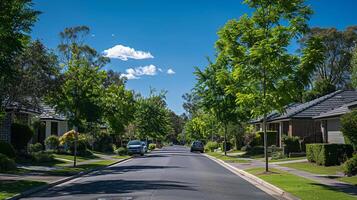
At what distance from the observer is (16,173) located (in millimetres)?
24469

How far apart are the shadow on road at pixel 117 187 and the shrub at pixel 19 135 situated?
59.8 ft

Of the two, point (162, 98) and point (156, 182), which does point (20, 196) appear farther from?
point (162, 98)

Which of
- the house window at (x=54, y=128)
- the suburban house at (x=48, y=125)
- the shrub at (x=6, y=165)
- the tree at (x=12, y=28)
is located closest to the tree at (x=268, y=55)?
the tree at (x=12, y=28)

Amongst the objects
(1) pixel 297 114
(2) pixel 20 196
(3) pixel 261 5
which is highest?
(3) pixel 261 5

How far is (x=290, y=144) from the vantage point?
41.0 m

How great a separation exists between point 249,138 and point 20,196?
140 ft

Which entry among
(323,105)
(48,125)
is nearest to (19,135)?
(48,125)

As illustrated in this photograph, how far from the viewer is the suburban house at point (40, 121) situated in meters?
36.0

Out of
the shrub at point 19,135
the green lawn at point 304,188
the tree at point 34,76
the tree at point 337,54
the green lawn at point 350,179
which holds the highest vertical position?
the tree at point 337,54

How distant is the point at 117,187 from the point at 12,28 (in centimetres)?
695

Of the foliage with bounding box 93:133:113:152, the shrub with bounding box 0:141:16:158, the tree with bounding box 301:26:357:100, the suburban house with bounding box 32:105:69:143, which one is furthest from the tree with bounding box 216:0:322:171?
the tree with bounding box 301:26:357:100

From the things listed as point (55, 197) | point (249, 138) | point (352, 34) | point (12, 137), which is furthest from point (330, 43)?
point (55, 197)

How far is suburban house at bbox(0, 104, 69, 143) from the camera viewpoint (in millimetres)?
36031

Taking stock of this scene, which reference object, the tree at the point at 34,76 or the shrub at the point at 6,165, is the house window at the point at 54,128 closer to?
the tree at the point at 34,76
